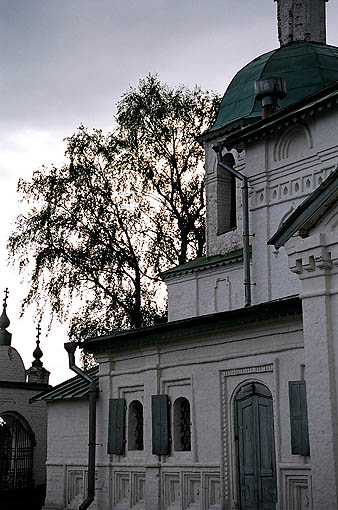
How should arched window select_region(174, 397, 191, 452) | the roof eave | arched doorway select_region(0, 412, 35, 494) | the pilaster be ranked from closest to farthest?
the pilaster → the roof eave → arched window select_region(174, 397, 191, 452) → arched doorway select_region(0, 412, 35, 494)

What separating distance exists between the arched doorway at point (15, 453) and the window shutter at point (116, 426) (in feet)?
29.8

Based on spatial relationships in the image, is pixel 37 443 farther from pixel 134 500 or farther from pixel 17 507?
pixel 134 500

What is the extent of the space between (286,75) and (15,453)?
1287 cm

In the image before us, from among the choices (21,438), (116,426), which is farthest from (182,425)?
(21,438)

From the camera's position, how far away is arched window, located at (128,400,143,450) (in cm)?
1463

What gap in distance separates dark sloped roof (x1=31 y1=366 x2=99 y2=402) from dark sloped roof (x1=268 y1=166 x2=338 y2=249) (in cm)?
650

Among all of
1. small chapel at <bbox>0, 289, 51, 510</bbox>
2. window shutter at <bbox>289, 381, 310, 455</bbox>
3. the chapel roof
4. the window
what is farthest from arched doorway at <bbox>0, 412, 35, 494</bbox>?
window shutter at <bbox>289, 381, 310, 455</bbox>

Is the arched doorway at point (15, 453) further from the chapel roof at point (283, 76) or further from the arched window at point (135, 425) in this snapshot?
the chapel roof at point (283, 76)

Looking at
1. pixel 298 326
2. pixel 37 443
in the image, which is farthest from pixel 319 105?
pixel 37 443

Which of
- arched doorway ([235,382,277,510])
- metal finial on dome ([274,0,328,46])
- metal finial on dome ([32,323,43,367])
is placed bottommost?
arched doorway ([235,382,277,510])

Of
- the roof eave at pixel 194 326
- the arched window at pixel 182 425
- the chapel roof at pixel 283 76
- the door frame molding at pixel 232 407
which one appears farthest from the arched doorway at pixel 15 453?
the door frame molding at pixel 232 407

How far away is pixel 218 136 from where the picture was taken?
18.9 meters

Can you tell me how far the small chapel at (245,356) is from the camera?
10.4 m

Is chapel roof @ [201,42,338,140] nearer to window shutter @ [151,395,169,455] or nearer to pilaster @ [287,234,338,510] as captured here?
window shutter @ [151,395,169,455]
